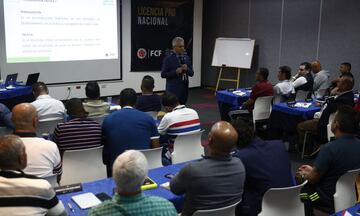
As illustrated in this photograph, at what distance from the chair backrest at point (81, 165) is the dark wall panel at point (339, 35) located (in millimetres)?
6974

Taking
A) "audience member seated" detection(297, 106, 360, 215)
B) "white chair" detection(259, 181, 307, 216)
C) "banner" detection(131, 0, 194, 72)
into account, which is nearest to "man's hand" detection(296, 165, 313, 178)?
"audience member seated" detection(297, 106, 360, 215)

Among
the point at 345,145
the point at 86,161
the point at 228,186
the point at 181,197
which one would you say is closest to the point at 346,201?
the point at 345,145

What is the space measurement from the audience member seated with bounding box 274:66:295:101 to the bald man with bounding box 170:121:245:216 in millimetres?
4535

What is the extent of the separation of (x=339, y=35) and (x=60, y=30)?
639cm

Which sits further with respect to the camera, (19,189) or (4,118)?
(4,118)

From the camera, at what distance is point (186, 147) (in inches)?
162

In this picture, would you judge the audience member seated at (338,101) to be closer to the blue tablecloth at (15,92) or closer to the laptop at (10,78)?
the blue tablecloth at (15,92)

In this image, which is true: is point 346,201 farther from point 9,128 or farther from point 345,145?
point 9,128

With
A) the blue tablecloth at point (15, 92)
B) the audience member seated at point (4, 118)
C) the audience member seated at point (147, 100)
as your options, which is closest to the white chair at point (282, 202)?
the audience member seated at point (147, 100)

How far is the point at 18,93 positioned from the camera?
7.01 m

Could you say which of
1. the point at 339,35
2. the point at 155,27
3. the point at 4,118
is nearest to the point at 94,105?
the point at 4,118

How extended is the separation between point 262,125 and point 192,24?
5866 millimetres

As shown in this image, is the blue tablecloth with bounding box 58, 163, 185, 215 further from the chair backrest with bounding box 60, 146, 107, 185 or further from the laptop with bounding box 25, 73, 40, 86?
the laptop with bounding box 25, 73, 40, 86

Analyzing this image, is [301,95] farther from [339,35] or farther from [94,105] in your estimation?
[94,105]
